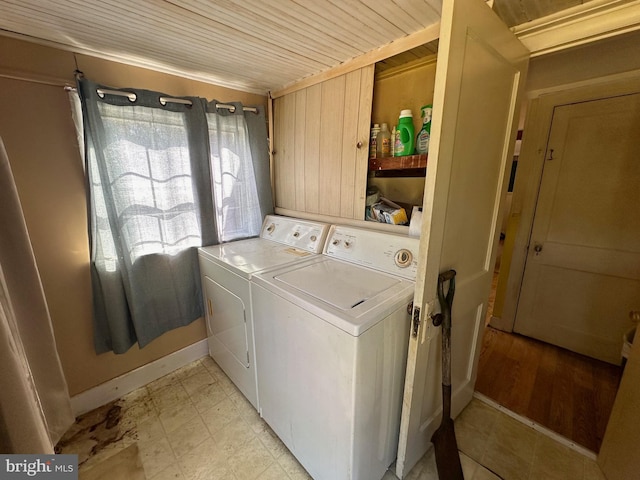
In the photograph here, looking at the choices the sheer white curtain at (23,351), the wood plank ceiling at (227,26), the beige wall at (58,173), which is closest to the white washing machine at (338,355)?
the sheer white curtain at (23,351)

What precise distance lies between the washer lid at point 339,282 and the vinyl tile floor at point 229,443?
96 centimetres

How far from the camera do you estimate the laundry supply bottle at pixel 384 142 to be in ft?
5.23

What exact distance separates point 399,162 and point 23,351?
1.79 metres

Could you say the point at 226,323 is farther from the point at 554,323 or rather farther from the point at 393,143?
the point at 554,323

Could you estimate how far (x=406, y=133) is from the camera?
146 centimetres

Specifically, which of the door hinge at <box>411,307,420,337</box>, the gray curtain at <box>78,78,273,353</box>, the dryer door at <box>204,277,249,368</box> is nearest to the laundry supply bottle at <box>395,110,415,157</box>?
the door hinge at <box>411,307,420,337</box>

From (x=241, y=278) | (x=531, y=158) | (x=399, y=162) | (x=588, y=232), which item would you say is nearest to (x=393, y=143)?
(x=399, y=162)

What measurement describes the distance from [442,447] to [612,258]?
189 cm

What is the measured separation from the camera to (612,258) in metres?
1.89

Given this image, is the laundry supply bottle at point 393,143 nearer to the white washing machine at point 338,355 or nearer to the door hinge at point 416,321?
the white washing machine at point 338,355

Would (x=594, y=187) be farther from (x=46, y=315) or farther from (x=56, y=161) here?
(x=56, y=161)

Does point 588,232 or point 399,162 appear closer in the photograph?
point 399,162

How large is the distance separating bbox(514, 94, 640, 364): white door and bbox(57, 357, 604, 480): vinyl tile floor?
1130 mm

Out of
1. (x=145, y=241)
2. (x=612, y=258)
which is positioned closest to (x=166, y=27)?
(x=145, y=241)
